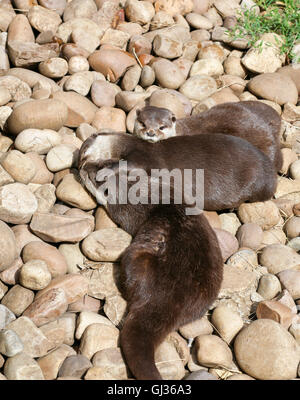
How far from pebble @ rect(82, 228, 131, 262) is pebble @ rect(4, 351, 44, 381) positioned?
0.78 m

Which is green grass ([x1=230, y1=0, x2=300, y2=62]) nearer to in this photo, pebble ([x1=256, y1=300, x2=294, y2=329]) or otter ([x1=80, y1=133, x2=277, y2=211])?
otter ([x1=80, y1=133, x2=277, y2=211])

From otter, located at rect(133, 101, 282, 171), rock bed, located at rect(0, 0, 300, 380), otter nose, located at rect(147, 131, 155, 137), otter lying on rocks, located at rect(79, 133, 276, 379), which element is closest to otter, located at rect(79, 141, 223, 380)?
otter lying on rocks, located at rect(79, 133, 276, 379)

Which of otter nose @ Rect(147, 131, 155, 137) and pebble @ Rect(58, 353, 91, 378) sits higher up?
otter nose @ Rect(147, 131, 155, 137)

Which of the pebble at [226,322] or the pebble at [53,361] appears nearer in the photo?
the pebble at [53,361]

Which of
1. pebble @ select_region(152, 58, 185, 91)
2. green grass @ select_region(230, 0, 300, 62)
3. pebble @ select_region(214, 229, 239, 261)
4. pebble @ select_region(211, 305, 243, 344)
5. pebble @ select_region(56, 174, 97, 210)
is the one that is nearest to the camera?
pebble @ select_region(211, 305, 243, 344)

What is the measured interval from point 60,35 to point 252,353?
3460mm

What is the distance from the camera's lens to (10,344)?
2.56m

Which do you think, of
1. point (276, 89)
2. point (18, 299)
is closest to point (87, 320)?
point (18, 299)

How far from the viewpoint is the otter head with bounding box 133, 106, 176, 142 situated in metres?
4.11

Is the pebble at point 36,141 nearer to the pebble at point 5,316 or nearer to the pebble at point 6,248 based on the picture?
the pebble at point 6,248

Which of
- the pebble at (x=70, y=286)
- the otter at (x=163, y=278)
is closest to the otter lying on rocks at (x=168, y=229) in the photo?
the otter at (x=163, y=278)

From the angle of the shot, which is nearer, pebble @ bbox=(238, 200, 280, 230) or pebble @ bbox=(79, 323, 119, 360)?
pebble @ bbox=(79, 323, 119, 360)

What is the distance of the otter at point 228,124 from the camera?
4172 millimetres
